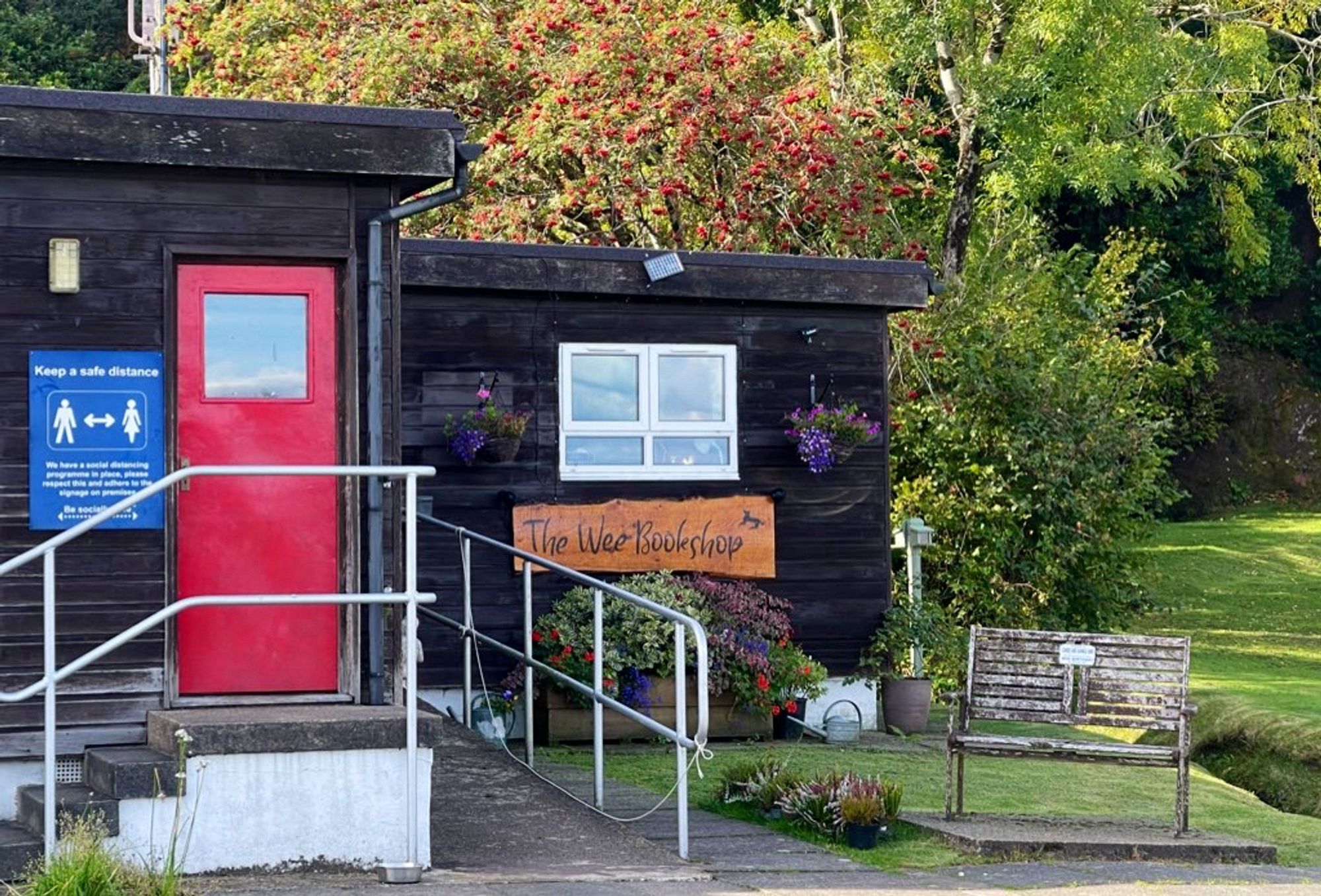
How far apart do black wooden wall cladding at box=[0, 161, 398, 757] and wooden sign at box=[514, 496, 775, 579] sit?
496cm

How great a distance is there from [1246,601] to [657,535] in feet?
58.0

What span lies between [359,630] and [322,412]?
1.09 m

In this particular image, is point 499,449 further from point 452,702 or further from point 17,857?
point 17,857

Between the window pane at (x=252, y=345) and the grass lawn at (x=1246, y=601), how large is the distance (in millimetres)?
11696

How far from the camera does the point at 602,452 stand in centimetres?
1448

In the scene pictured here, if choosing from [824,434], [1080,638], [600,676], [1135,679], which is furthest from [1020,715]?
[824,434]

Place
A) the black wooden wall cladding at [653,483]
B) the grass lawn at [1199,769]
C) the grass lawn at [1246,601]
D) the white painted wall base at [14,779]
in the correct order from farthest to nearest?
the grass lawn at [1246,601] < the black wooden wall cladding at [653,483] < the grass lawn at [1199,769] < the white painted wall base at [14,779]

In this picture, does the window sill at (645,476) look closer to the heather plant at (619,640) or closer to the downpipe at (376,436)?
the heather plant at (619,640)

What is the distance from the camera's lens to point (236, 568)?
31.4 ft

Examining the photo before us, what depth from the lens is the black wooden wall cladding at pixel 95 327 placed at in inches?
364

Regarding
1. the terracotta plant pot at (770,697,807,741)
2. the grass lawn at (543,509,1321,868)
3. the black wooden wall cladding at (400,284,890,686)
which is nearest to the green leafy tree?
the grass lawn at (543,509,1321,868)

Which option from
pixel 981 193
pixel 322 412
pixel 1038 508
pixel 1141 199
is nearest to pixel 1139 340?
pixel 981 193

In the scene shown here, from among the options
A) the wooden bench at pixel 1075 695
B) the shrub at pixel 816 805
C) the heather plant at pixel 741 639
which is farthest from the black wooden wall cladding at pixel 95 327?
the heather plant at pixel 741 639

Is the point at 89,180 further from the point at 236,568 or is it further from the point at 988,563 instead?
the point at 988,563
